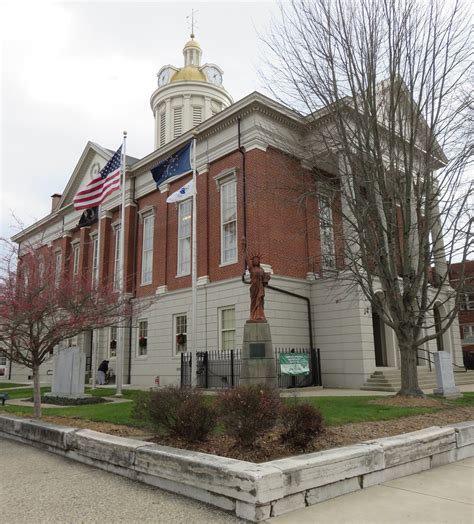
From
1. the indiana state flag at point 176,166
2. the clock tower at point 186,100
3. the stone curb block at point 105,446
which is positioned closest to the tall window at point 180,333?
the indiana state flag at point 176,166

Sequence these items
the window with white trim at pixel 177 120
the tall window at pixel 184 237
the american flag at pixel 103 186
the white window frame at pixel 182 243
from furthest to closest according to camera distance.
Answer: the window with white trim at pixel 177 120, the tall window at pixel 184 237, the white window frame at pixel 182 243, the american flag at pixel 103 186

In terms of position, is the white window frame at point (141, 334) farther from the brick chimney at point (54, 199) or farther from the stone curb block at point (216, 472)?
the brick chimney at point (54, 199)

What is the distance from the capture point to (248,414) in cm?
616

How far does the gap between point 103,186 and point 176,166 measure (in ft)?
13.8

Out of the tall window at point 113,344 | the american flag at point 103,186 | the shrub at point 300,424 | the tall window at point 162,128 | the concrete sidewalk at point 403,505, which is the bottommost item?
the concrete sidewalk at point 403,505

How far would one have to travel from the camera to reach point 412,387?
12766 mm

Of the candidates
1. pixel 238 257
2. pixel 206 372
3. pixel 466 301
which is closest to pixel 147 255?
pixel 238 257

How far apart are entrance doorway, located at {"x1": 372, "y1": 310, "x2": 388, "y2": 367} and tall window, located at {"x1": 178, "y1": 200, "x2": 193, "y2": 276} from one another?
30.9 ft

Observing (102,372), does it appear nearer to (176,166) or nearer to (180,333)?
(180,333)

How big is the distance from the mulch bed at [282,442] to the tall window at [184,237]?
42.7 ft

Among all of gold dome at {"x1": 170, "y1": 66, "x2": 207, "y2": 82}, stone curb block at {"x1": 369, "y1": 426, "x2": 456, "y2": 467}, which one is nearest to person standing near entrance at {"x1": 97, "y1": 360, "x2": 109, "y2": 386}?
gold dome at {"x1": 170, "y1": 66, "x2": 207, "y2": 82}

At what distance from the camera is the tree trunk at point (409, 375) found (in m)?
12.7

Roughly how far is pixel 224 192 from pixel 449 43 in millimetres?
11590

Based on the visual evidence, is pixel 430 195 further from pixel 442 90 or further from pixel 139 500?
pixel 139 500
